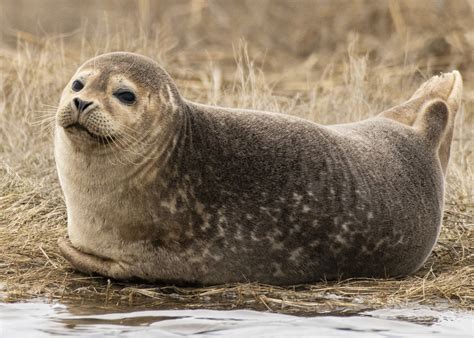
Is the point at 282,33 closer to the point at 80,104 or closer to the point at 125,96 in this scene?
the point at 125,96

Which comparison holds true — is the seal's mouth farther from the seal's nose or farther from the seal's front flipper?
the seal's front flipper

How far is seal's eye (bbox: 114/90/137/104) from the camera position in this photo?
587cm

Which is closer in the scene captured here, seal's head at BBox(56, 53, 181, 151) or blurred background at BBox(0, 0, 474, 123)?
seal's head at BBox(56, 53, 181, 151)

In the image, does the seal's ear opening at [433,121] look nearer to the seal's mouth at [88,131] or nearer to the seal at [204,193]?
the seal at [204,193]

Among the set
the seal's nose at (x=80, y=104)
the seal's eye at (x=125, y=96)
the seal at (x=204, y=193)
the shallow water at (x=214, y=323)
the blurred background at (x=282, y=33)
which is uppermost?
the blurred background at (x=282, y=33)

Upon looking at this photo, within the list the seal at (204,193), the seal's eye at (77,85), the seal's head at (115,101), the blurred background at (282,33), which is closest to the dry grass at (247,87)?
the blurred background at (282,33)

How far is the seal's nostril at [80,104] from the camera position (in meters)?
5.65

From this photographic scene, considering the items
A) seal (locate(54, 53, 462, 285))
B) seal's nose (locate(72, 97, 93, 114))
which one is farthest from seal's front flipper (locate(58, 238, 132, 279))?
seal's nose (locate(72, 97, 93, 114))

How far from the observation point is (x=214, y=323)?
5.19 metres

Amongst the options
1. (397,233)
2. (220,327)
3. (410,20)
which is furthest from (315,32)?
(220,327)

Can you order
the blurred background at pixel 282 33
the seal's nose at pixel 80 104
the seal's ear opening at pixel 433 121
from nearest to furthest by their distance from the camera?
1. the seal's nose at pixel 80 104
2. the seal's ear opening at pixel 433 121
3. the blurred background at pixel 282 33

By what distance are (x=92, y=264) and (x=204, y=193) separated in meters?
0.73

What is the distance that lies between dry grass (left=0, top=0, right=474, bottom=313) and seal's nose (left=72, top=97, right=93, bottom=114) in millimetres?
463

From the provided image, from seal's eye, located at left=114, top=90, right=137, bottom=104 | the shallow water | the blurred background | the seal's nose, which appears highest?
the blurred background
